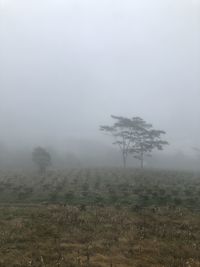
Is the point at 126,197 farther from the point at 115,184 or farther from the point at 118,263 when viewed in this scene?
the point at 118,263

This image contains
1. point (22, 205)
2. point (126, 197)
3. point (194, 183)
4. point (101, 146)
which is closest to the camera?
point (22, 205)

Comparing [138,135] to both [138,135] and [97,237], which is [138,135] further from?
[97,237]

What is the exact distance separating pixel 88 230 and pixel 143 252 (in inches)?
191

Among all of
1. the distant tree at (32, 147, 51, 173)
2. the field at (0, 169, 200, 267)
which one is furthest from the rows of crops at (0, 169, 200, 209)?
the distant tree at (32, 147, 51, 173)

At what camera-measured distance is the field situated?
17438 mm

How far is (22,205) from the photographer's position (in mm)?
32594

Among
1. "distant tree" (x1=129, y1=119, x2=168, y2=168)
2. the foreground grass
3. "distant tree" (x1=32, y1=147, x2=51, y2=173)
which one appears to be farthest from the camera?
"distant tree" (x1=129, y1=119, x2=168, y2=168)

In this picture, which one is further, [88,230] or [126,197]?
[126,197]

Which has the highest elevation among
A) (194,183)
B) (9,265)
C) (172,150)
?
(172,150)

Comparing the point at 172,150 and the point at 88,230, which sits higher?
the point at 172,150

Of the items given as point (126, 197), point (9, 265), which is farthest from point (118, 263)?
point (126, 197)

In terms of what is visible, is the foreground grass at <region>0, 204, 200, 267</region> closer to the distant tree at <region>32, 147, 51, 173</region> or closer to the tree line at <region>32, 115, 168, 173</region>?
the distant tree at <region>32, 147, 51, 173</region>

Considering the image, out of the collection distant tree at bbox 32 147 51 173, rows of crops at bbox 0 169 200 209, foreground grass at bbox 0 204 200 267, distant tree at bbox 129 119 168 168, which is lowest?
foreground grass at bbox 0 204 200 267

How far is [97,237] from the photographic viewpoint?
20.9 metres
